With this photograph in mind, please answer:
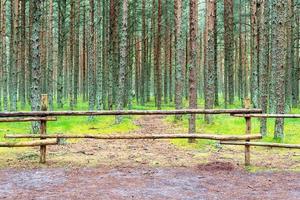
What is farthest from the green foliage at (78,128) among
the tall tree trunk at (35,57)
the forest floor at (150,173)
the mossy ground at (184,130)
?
the tall tree trunk at (35,57)

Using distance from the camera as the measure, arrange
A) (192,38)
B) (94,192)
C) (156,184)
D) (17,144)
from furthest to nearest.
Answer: (192,38) → (17,144) → (156,184) → (94,192)

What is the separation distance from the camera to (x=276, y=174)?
10094mm

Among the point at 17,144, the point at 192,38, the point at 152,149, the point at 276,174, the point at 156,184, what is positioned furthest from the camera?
the point at 192,38

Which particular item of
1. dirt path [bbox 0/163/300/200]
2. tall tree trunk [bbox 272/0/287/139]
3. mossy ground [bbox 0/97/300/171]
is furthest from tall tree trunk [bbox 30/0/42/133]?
tall tree trunk [bbox 272/0/287/139]

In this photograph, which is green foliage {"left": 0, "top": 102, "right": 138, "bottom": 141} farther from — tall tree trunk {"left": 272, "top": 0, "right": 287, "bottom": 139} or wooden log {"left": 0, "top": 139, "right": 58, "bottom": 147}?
tall tree trunk {"left": 272, "top": 0, "right": 287, "bottom": 139}

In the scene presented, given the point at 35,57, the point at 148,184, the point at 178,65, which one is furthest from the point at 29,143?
the point at 178,65

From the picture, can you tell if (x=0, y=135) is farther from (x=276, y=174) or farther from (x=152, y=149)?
(x=276, y=174)

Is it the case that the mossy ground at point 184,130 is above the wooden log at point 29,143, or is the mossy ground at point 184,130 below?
below

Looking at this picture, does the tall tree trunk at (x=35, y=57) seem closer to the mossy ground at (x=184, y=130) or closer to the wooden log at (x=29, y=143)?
the mossy ground at (x=184, y=130)

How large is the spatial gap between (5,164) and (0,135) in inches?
204

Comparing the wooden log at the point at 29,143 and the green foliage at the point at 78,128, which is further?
the green foliage at the point at 78,128

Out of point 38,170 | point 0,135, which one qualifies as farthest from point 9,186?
point 0,135

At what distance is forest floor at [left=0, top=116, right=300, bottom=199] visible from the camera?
8.20 meters

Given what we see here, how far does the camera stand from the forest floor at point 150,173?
8203 mm
